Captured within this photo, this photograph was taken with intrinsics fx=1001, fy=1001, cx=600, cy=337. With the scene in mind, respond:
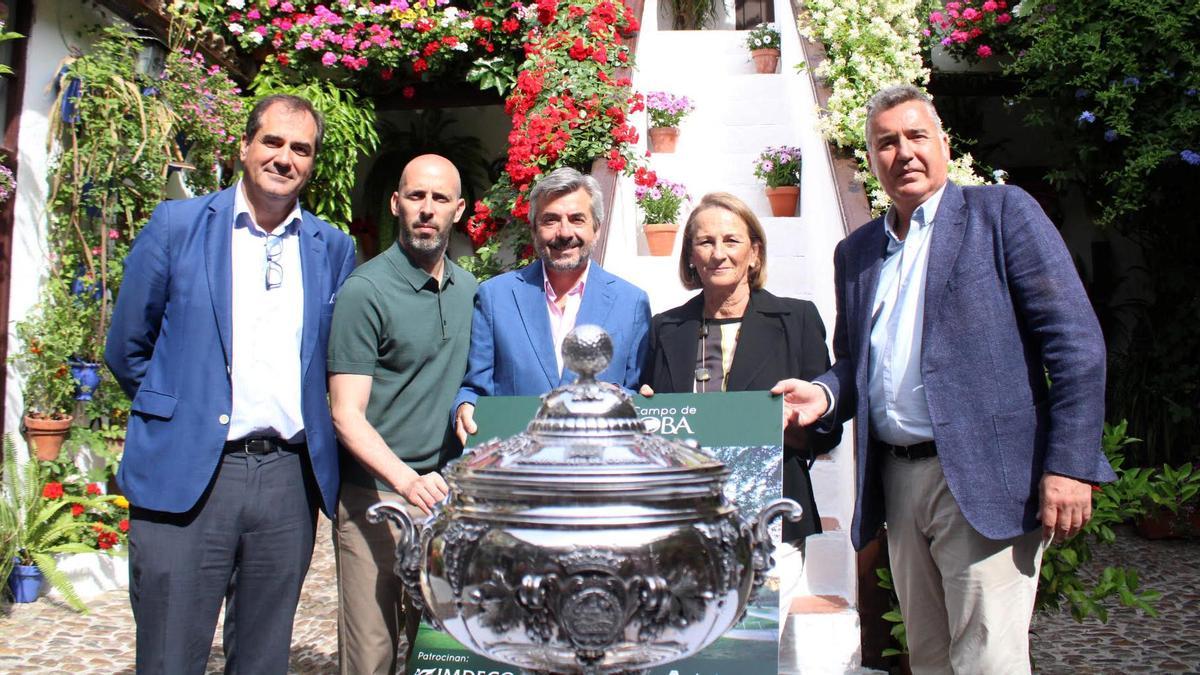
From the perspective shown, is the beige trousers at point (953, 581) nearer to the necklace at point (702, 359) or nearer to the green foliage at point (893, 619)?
the necklace at point (702, 359)

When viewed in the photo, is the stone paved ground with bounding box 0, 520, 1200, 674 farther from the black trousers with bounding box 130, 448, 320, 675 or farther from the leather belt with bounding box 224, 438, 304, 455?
the leather belt with bounding box 224, 438, 304, 455

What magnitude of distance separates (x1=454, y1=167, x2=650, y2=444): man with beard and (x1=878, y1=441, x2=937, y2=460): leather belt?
2.53ft

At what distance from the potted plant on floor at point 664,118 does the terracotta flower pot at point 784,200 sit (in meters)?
0.96

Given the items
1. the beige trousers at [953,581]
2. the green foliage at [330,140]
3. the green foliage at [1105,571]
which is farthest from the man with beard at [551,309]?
the green foliage at [330,140]

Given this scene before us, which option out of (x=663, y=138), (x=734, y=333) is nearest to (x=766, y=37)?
(x=663, y=138)

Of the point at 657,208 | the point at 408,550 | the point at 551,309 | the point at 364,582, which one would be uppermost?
the point at 657,208

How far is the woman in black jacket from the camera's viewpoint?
2836mm

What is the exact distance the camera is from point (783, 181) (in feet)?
23.9

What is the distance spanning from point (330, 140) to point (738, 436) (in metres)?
5.97

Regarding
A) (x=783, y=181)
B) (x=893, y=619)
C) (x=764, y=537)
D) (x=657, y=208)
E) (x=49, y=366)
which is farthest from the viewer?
(x=783, y=181)

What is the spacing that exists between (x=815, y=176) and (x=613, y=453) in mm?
5480

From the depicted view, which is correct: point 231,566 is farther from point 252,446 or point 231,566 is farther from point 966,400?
point 966,400

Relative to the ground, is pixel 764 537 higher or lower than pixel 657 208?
lower

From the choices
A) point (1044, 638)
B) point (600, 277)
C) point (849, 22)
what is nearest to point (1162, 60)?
point (849, 22)
